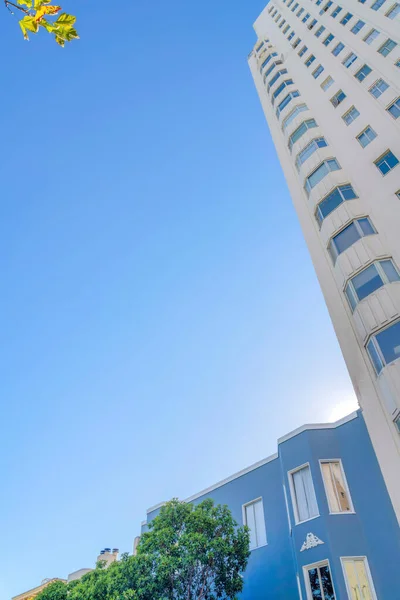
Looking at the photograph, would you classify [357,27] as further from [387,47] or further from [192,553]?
[192,553]

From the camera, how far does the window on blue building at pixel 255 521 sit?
17.5m

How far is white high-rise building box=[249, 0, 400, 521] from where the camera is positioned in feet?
42.6

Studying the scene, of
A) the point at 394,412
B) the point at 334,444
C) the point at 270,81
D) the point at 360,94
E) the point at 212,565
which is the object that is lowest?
the point at 212,565

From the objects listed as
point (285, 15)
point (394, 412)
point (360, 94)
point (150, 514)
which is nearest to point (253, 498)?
point (150, 514)

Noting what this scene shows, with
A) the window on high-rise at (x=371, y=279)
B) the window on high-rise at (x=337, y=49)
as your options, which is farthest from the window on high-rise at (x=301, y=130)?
the window on high-rise at (x=371, y=279)

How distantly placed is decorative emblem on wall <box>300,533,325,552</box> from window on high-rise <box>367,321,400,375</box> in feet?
21.4

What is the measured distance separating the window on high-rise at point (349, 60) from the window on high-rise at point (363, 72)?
4.84 feet

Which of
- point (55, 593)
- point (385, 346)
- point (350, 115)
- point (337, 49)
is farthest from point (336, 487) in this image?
point (337, 49)

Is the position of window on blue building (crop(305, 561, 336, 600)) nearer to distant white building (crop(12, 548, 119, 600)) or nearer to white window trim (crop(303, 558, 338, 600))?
white window trim (crop(303, 558, 338, 600))

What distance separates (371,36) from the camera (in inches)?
964

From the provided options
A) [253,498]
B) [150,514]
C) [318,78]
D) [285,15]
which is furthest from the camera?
[285,15]

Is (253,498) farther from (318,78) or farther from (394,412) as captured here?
(318,78)

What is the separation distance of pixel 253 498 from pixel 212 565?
198 inches

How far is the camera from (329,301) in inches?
645
